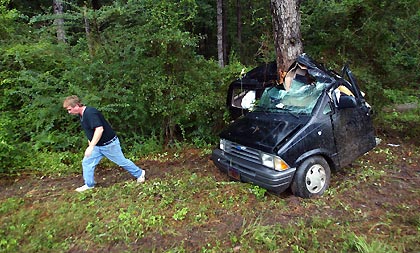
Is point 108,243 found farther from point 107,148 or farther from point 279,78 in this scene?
point 279,78

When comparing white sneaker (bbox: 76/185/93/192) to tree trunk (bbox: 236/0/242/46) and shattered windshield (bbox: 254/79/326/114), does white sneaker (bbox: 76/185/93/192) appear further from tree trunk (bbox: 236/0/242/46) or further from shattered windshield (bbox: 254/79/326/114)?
tree trunk (bbox: 236/0/242/46)

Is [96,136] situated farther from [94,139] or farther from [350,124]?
[350,124]

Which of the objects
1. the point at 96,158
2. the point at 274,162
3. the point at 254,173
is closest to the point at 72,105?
the point at 96,158

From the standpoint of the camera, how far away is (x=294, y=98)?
5.12m

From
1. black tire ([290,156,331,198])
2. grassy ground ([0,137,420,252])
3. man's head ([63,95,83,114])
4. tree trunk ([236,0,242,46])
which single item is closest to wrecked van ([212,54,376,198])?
black tire ([290,156,331,198])

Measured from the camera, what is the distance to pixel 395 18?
29.0 ft

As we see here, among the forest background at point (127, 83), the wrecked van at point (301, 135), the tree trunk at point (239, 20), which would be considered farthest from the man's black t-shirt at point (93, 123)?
the tree trunk at point (239, 20)

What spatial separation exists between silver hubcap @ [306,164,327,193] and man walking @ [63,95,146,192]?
2673 millimetres

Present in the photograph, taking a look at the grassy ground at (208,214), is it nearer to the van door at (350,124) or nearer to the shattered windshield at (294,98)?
the van door at (350,124)

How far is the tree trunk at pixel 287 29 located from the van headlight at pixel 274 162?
244 centimetres

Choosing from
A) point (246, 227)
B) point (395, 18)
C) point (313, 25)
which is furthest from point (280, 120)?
point (313, 25)

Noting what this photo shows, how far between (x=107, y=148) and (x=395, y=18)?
8.75 m

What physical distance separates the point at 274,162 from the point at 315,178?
76cm

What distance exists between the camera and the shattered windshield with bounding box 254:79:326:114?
488cm
